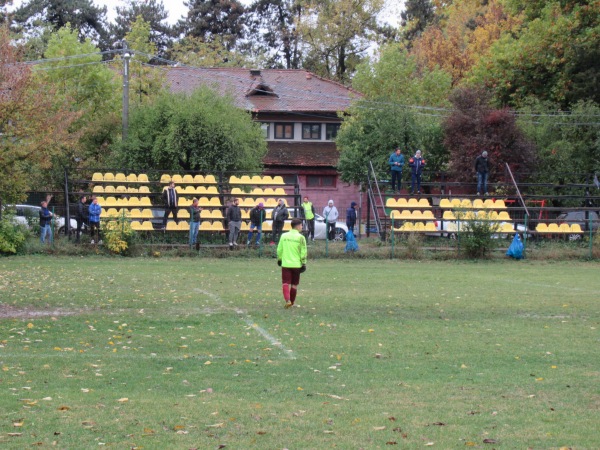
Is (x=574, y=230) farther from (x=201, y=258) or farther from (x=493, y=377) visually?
(x=493, y=377)

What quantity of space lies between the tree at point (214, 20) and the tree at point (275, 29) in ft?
3.78

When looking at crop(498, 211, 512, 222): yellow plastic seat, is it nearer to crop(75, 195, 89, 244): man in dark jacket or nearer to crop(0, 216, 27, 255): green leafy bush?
crop(75, 195, 89, 244): man in dark jacket

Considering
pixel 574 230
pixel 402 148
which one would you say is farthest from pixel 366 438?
pixel 402 148

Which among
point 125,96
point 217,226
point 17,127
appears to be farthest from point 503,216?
point 17,127

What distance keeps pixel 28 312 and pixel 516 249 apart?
1946cm

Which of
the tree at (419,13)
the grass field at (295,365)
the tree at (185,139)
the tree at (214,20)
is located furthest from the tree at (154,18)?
the grass field at (295,365)

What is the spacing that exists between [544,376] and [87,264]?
18765mm

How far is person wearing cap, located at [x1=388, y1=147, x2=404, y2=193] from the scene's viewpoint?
36.2 m

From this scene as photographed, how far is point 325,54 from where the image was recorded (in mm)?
72188

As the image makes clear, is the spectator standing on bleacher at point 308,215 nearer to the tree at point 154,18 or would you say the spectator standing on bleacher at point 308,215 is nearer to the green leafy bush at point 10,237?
the green leafy bush at point 10,237

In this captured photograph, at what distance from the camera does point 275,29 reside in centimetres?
7838

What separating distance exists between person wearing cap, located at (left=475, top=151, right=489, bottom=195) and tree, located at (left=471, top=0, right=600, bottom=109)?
10.5 metres

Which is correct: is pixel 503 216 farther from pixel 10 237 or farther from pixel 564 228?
pixel 10 237

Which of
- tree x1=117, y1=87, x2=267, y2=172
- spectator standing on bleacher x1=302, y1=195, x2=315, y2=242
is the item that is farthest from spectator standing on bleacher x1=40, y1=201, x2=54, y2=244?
spectator standing on bleacher x1=302, y1=195, x2=315, y2=242
